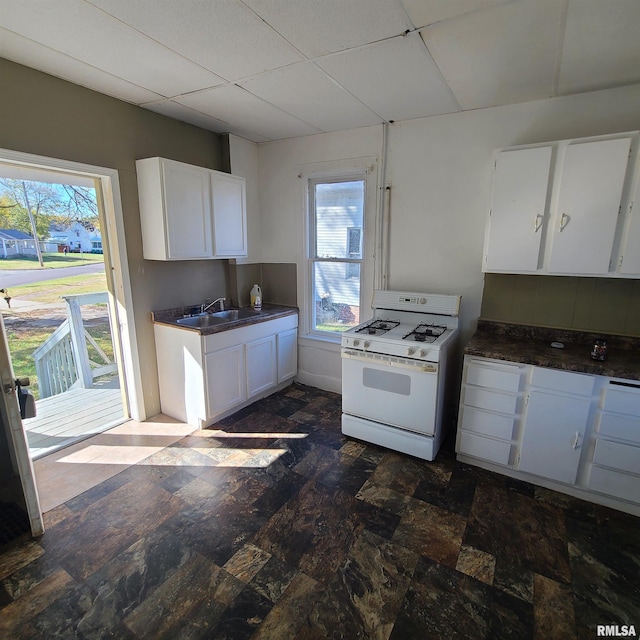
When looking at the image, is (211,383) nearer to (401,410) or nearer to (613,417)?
(401,410)

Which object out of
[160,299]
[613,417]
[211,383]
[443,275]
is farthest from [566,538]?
[160,299]

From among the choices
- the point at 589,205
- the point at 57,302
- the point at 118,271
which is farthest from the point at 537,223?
the point at 57,302

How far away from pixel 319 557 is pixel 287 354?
2179 millimetres

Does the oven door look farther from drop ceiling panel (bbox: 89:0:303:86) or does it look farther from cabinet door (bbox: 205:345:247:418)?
drop ceiling panel (bbox: 89:0:303:86)

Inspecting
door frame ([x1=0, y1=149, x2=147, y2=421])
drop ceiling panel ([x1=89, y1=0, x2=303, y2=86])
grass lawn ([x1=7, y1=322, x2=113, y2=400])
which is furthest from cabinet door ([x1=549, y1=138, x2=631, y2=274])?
grass lawn ([x1=7, y1=322, x2=113, y2=400])

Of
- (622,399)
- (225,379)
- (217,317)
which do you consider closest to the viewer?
(622,399)

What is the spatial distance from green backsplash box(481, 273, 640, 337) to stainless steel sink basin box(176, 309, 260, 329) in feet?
7.08

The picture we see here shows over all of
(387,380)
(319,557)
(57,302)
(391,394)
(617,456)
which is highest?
(57,302)

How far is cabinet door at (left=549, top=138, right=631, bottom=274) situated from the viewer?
203 cm

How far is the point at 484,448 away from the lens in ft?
7.91

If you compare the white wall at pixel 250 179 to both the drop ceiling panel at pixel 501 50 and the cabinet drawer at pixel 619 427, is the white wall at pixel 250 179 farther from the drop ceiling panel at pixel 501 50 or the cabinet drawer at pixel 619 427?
the cabinet drawer at pixel 619 427

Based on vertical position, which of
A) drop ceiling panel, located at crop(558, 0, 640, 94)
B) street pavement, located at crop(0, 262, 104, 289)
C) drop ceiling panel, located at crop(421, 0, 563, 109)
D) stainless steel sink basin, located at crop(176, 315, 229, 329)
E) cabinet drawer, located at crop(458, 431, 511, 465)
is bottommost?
cabinet drawer, located at crop(458, 431, 511, 465)

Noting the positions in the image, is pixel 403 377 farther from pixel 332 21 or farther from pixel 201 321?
pixel 332 21

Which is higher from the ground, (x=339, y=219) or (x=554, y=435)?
(x=339, y=219)
